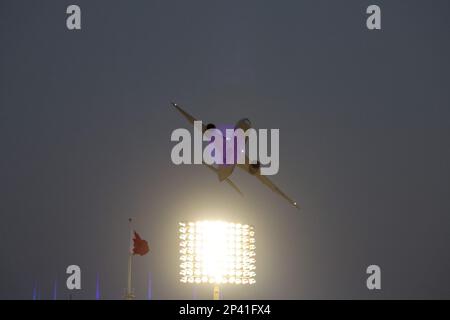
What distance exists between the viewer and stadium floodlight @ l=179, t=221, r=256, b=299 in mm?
37500

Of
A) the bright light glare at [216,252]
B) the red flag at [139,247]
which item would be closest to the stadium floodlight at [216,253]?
the bright light glare at [216,252]

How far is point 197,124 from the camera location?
4434 cm

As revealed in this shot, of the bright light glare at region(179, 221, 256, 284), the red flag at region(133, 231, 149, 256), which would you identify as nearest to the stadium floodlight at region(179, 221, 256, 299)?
the bright light glare at region(179, 221, 256, 284)

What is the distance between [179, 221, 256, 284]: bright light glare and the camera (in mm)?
37500

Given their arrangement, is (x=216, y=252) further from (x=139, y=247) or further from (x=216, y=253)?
(x=139, y=247)

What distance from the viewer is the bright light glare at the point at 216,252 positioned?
3750 centimetres

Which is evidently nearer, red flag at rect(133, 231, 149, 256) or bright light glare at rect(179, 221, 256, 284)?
bright light glare at rect(179, 221, 256, 284)

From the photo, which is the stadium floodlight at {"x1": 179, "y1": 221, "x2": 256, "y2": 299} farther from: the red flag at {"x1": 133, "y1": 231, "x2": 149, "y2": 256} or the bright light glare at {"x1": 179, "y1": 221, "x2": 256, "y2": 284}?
the red flag at {"x1": 133, "y1": 231, "x2": 149, "y2": 256}

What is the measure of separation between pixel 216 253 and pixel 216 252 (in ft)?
0.28

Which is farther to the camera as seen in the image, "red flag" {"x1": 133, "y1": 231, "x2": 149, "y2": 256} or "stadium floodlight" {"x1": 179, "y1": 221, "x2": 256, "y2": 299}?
"red flag" {"x1": 133, "y1": 231, "x2": 149, "y2": 256}
